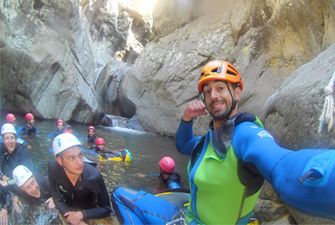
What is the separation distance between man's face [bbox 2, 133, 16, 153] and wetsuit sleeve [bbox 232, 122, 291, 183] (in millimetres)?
5025

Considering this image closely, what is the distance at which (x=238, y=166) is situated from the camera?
76.1 inches

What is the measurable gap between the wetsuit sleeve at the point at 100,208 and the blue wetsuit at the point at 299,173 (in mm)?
2249

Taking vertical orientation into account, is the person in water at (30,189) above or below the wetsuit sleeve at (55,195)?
below

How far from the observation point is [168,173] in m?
7.40

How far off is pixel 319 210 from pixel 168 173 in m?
6.28

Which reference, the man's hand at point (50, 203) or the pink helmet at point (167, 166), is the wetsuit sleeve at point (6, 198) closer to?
the man's hand at point (50, 203)

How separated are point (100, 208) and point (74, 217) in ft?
1.07

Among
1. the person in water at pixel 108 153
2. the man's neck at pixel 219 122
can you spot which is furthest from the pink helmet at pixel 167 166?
the man's neck at pixel 219 122

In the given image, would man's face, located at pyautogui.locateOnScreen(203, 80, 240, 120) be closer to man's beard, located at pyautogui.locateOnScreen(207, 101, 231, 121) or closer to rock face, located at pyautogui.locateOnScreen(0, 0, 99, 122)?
man's beard, located at pyautogui.locateOnScreen(207, 101, 231, 121)

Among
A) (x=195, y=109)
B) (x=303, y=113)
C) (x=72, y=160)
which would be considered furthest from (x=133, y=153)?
(x=195, y=109)

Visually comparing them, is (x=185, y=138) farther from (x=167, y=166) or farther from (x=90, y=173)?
(x=167, y=166)

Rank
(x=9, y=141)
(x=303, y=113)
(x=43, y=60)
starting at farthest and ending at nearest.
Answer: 1. (x=43, y=60)
2. (x=9, y=141)
3. (x=303, y=113)

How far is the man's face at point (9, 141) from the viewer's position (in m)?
6.03

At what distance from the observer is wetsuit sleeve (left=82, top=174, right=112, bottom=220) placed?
3547 mm
